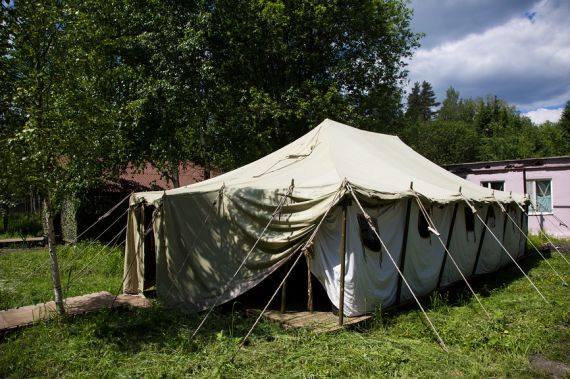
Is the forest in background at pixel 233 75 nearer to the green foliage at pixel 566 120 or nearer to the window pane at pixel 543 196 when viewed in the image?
the window pane at pixel 543 196

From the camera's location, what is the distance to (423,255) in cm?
738

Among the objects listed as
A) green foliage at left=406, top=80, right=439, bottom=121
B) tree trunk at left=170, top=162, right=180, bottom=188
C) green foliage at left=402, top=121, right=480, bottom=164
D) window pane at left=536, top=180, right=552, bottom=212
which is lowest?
window pane at left=536, top=180, right=552, bottom=212

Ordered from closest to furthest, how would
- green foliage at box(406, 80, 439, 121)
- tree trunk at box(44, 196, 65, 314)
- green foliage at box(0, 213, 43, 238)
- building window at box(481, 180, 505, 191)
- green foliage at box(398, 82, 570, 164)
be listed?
1. tree trunk at box(44, 196, 65, 314)
2. building window at box(481, 180, 505, 191)
3. green foliage at box(0, 213, 43, 238)
4. green foliage at box(398, 82, 570, 164)
5. green foliage at box(406, 80, 439, 121)

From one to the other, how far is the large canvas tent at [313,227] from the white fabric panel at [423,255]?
2cm

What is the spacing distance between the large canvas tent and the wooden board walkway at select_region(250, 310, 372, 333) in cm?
23

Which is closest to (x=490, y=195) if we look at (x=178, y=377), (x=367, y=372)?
(x=367, y=372)

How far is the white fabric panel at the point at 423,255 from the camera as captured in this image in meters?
7.05

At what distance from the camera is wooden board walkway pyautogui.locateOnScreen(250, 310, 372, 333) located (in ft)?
18.4

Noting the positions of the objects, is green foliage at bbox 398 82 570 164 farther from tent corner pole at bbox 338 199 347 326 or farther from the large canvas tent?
tent corner pole at bbox 338 199 347 326

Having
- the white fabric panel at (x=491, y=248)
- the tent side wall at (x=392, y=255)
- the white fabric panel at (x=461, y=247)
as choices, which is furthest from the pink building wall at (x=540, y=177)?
the tent side wall at (x=392, y=255)

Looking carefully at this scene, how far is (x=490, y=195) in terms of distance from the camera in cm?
952

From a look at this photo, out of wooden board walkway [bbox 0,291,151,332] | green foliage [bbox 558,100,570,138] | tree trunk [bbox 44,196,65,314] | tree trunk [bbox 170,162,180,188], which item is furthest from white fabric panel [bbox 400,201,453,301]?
green foliage [bbox 558,100,570,138]

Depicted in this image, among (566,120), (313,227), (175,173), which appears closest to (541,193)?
(175,173)

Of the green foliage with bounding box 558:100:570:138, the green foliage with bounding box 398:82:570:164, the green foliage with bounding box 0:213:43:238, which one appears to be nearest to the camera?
the green foliage with bounding box 0:213:43:238
